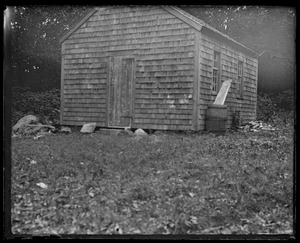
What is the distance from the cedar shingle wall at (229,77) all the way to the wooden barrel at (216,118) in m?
0.17

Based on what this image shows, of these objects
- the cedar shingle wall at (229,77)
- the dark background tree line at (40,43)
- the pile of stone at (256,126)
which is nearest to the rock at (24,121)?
the dark background tree line at (40,43)

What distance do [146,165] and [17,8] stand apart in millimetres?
2877

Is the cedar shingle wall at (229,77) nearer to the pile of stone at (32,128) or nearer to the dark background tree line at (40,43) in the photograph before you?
the dark background tree line at (40,43)

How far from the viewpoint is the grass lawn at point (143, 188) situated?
10.2ft

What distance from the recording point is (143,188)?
3.90 meters

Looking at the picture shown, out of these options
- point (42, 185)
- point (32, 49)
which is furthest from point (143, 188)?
point (32, 49)

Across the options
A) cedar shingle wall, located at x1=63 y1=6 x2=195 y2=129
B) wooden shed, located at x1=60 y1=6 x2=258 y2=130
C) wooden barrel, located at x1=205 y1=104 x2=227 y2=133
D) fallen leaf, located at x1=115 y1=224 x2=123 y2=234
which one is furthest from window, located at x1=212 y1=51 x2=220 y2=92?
fallen leaf, located at x1=115 y1=224 x2=123 y2=234

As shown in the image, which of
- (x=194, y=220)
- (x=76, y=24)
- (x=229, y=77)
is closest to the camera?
(x=194, y=220)

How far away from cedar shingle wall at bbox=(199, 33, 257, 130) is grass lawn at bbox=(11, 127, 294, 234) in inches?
127

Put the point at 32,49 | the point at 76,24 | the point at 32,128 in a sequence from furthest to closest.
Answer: the point at 76,24 < the point at 32,128 < the point at 32,49

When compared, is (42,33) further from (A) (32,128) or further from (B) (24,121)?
(A) (32,128)

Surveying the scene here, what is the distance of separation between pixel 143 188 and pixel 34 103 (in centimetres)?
185

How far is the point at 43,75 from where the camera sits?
466 cm
